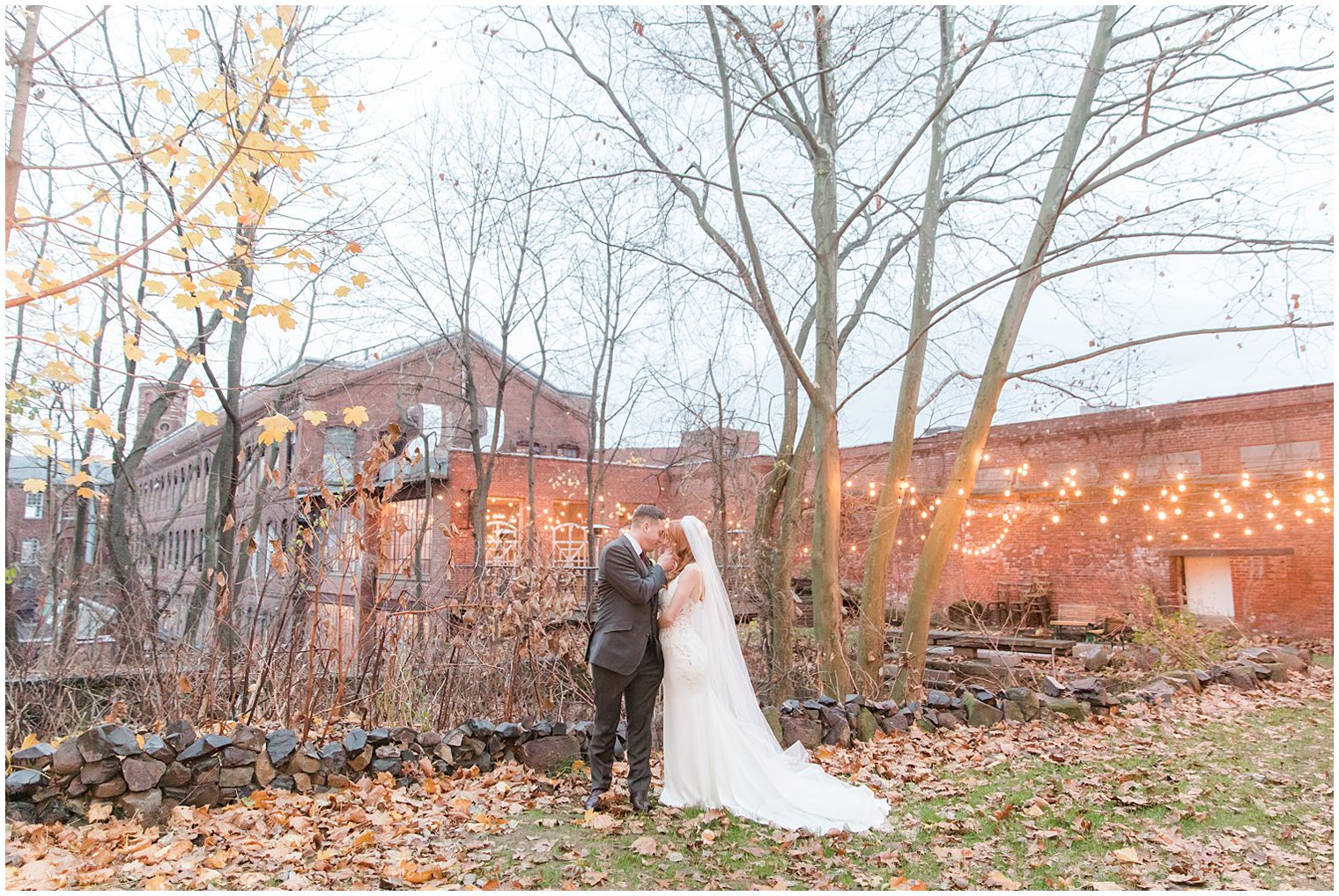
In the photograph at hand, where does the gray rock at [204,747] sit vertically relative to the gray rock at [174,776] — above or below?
above

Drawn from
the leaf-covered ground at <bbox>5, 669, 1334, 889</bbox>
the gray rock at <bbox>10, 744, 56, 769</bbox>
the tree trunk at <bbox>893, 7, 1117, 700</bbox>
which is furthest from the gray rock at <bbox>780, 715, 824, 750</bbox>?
the gray rock at <bbox>10, 744, 56, 769</bbox>

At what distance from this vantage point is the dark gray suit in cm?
506

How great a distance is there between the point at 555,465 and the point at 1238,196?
759 inches

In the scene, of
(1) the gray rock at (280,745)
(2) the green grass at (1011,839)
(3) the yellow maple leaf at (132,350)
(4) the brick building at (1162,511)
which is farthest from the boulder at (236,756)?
(4) the brick building at (1162,511)

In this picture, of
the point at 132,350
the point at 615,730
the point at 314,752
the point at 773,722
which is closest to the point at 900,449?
the point at 773,722

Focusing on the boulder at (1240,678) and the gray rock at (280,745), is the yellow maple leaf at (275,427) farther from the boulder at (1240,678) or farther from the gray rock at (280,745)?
the boulder at (1240,678)

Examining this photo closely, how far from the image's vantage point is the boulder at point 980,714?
749cm

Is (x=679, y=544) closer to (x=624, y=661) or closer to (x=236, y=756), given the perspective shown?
(x=624, y=661)

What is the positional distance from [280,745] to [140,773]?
0.75 meters

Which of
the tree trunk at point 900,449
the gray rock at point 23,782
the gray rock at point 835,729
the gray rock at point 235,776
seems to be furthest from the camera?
the tree trunk at point 900,449

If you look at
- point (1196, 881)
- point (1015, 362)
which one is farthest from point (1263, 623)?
point (1196, 881)

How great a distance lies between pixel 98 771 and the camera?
455 cm

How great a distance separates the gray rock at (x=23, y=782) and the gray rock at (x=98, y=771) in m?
0.18

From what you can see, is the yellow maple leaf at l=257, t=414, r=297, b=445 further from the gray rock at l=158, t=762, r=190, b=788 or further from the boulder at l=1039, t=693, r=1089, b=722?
the boulder at l=1039, t=693, r=1089, b=722
